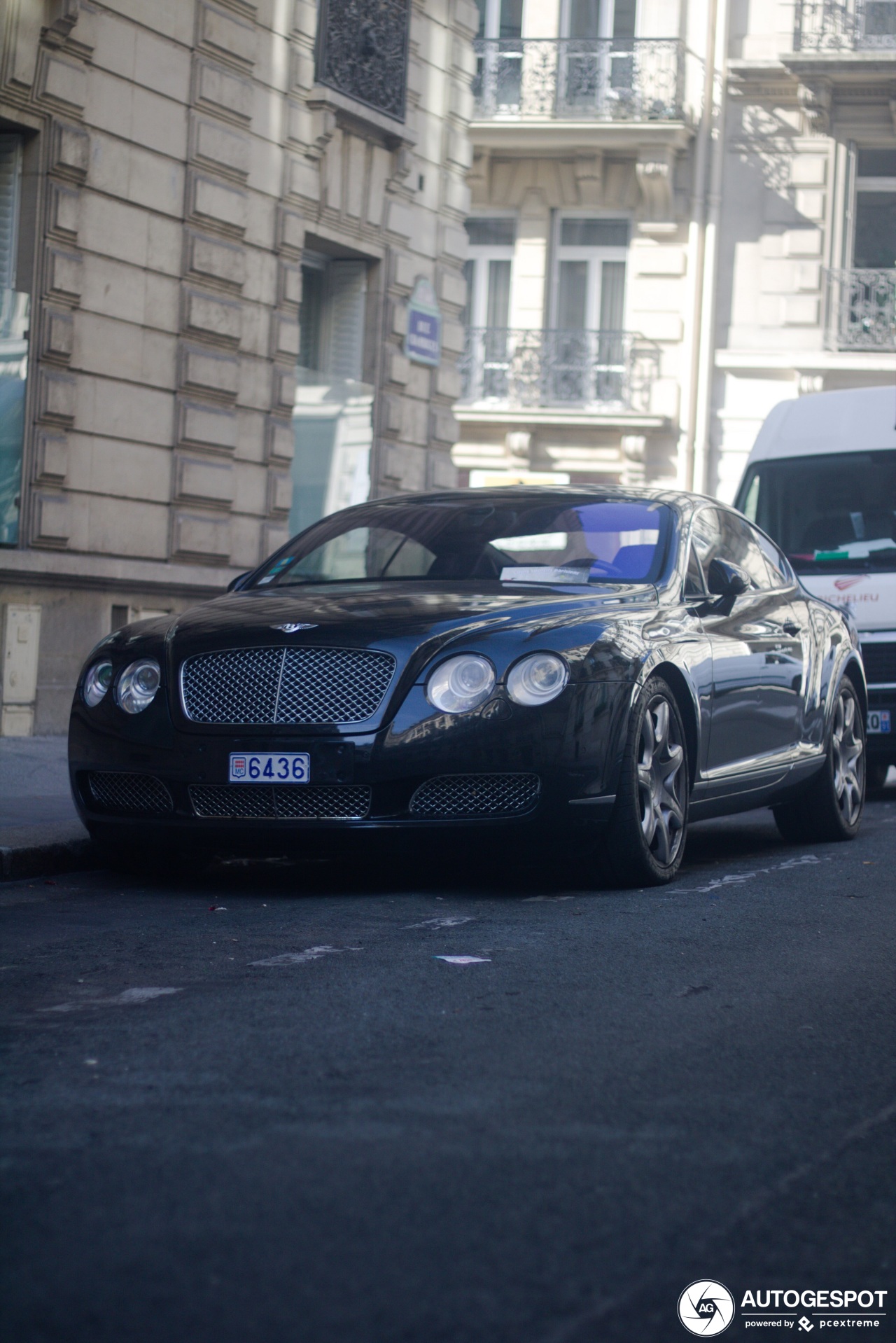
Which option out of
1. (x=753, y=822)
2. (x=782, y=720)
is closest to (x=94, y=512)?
(x=753, y=822)

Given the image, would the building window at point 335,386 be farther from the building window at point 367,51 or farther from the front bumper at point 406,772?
the front bumper at point 406,772

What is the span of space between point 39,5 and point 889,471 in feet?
20.5

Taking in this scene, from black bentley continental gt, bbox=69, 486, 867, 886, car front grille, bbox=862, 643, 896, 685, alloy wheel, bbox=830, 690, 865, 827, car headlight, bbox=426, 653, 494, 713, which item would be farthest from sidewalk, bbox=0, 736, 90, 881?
car front grille, bbox=862, 643, 896, 685

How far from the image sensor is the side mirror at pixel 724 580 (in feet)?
25.1

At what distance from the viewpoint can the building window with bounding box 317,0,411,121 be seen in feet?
51.0

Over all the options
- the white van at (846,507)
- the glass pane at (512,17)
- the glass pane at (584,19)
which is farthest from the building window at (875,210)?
the white van at (846,507)

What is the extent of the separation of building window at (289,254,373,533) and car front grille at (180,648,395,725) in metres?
9.54

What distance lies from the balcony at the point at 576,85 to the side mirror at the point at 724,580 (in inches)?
805

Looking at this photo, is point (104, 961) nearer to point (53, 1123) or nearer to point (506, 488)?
point (53, 1123)

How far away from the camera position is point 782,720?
8.10 metres

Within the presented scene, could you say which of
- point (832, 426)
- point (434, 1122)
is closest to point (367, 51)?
point (832, 426)

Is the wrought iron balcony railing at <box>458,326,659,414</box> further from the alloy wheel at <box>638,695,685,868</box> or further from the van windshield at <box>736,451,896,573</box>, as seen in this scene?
the alloy wheel at <box>638,695,685,868</box>

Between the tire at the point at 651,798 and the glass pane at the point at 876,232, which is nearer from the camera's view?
the tire at the point at 651,798

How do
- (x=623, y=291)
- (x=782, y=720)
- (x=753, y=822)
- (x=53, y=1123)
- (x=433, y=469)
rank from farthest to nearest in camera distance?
1. (x=623, y=291)
2. (x=433, y=469)
3. (x=753, y=822)
4. (x=782, y=720)
5. (x=53, y=1123)
